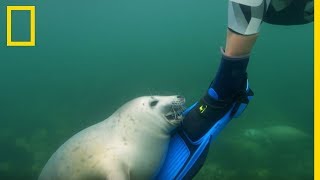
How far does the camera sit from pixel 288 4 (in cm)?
262

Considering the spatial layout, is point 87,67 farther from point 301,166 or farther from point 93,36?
point 301,166

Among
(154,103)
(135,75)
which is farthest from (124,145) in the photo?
(135,75)

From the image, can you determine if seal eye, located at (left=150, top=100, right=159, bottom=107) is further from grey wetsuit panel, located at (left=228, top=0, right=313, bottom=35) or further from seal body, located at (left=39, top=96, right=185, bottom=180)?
grey wetsuit panel, located at (left=228, top=0, right=313, bottom=35)

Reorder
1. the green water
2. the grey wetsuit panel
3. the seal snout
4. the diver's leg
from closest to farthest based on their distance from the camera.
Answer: the grey wetsuit panel < the diver's leg < the seal snout < the green water

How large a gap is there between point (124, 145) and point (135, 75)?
138ft

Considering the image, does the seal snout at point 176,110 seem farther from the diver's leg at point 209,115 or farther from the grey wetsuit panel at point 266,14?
the grey wetsuit panel at point 266,14

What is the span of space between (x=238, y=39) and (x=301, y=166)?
765 cm

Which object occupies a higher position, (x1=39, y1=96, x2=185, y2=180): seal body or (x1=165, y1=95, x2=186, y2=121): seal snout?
(x1=165, y1=95, x2=186, y2=121): seal snout

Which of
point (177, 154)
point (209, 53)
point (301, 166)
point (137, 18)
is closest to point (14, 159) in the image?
point (301, 166)

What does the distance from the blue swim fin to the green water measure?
534cm

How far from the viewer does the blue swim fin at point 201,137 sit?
2863mm

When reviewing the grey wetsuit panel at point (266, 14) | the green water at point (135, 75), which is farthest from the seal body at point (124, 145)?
the green water at point (135, 75)

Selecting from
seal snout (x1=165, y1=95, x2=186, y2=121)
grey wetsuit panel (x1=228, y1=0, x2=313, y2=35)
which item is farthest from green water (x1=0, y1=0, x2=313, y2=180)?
grey wetsuit panel (x1=228, y1=0, x2=313, y2=35)

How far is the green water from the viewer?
10.2 meters
